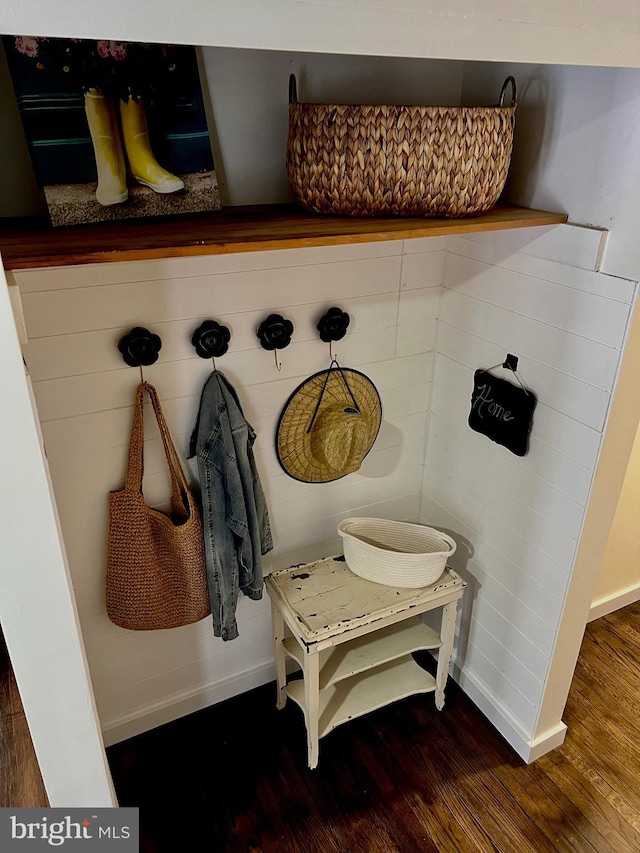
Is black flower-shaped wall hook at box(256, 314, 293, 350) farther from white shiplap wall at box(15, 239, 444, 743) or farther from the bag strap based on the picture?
the bag strap

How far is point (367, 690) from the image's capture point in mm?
1951

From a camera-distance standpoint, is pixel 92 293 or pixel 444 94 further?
pixel 444 94

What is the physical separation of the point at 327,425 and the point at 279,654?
775 millimetres

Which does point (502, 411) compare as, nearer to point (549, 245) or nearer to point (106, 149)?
point (549, 245)

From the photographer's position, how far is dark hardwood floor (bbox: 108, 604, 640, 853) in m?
1.71

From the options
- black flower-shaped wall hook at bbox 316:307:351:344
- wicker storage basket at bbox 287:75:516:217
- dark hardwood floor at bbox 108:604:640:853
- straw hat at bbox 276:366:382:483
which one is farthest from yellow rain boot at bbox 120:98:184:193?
dark hardwood floor at bbox 108:604:640:853

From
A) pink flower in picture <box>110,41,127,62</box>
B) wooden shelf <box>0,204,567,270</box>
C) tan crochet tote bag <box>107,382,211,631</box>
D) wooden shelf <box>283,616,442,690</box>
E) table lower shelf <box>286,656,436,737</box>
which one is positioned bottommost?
table lower shelf <box>286,656,436,737</box>

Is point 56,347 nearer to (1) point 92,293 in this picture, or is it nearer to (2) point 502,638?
(1) point 92,293

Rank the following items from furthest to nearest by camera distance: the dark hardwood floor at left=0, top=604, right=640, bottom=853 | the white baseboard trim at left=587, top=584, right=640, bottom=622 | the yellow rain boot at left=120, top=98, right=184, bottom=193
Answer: the white baseboard trim at left=587, top=584, right=640, bottom=622
the dark hardwood floor at left=0, top=604, right=640, bottom=853
the yellow rain boot at left=120, top=98, right=184, bottom=193

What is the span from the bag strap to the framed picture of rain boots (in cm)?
45

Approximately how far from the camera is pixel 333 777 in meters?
1.86

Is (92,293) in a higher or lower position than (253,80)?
lower

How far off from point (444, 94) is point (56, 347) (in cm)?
119

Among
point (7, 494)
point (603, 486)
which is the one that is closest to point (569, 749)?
point (603, 486)
